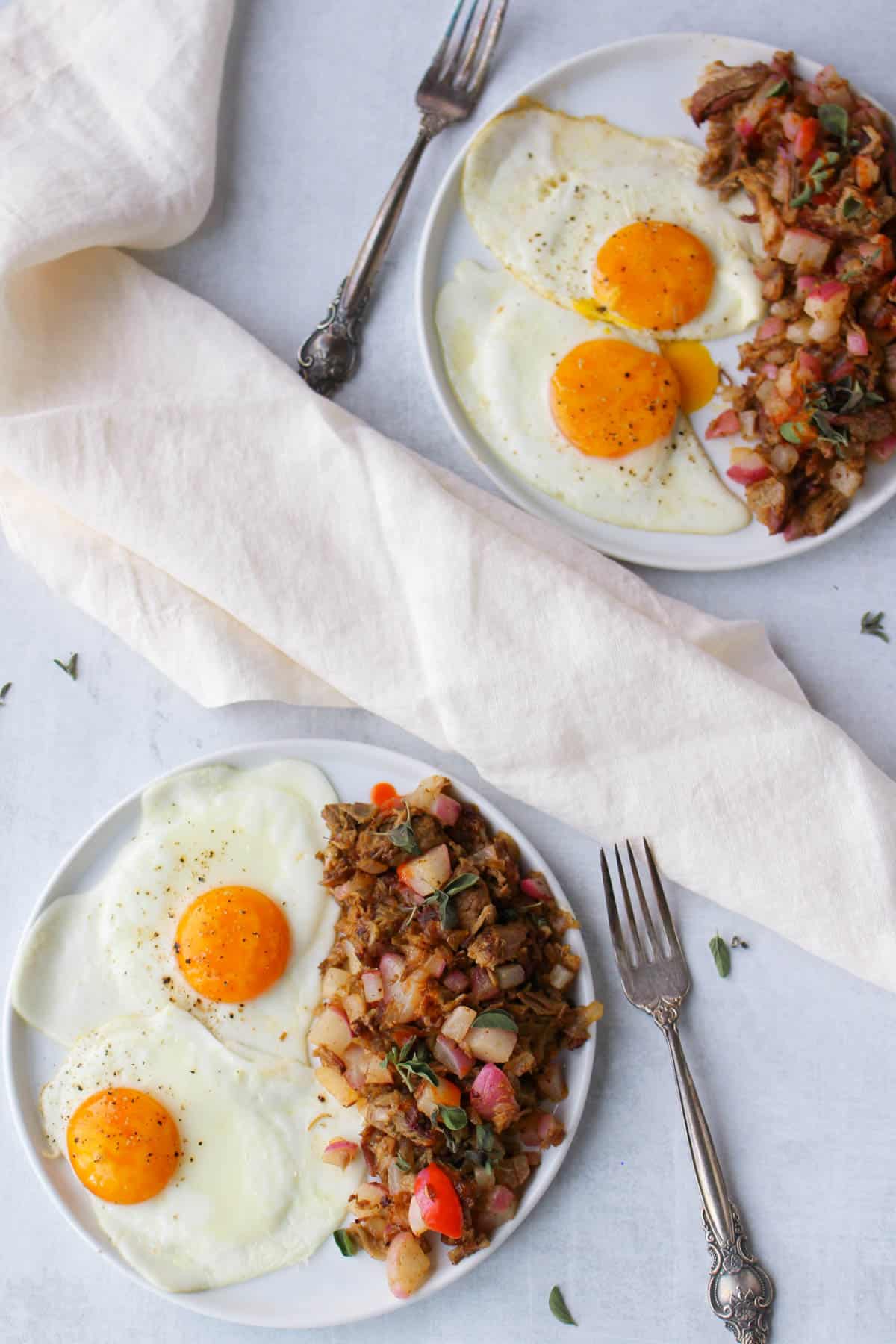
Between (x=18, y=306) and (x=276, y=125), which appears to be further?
(x=276, y=125)

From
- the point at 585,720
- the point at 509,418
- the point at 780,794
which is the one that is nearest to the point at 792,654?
the point at 780,794

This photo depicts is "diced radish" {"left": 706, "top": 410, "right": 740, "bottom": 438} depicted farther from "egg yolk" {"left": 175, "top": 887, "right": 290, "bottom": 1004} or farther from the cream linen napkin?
"egg yolk" {"left": 175, "top": 887, "right": 290, "bottom": 1004}

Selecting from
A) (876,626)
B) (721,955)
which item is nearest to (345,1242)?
(721,955)

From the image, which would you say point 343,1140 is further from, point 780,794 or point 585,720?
point 780,794

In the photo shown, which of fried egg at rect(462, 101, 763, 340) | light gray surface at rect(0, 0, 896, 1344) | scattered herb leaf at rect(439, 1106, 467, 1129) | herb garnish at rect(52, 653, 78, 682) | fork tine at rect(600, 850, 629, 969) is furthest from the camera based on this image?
herb garnish at rect(52, 653, 78, 682)

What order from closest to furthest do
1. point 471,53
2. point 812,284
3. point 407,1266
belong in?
1. point 407,1266
2. point 812,284
3. point 471,53

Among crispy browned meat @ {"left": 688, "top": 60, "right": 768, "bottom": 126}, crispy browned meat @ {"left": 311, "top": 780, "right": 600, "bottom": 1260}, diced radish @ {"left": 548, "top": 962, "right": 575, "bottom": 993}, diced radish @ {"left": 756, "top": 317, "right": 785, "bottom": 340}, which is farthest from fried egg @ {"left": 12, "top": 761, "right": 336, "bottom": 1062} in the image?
crispy browned meat @ {"left": 688, "top": 60, "right": 768, "bottom": 126}

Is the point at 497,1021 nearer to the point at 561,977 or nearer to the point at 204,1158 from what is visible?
the point at 561,977
